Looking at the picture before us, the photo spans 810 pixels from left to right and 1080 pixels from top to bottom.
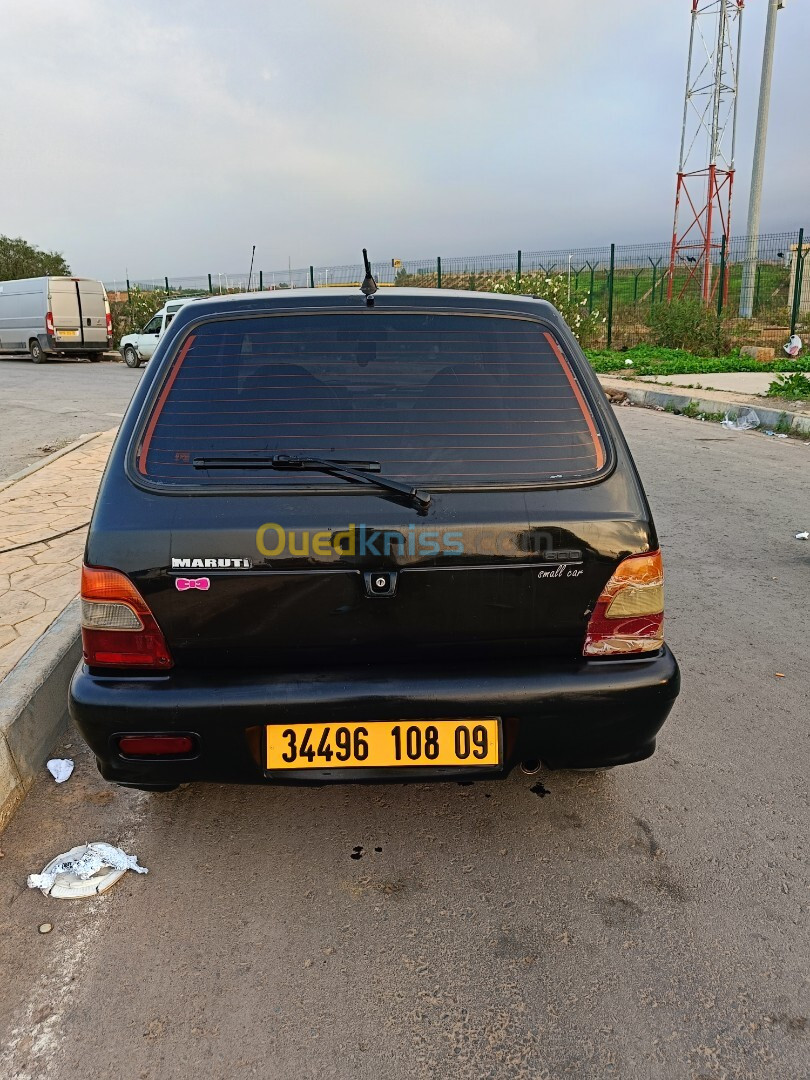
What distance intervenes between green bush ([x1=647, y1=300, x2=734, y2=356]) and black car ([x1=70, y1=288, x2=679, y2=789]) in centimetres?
1698

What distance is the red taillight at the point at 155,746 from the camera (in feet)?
7.57

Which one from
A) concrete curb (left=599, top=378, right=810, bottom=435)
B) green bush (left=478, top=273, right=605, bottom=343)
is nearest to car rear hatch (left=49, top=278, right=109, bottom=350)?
green bush (left=478, top=273, right=605, bottom=343)

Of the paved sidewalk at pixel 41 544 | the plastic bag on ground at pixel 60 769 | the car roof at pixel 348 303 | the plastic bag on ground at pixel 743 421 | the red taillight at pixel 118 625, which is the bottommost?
the plastic bag on ground at pixel 60 769

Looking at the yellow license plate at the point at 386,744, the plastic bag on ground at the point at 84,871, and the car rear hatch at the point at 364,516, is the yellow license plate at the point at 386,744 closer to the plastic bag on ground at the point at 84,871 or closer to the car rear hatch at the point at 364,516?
the car rear hatch at the point at 364,516

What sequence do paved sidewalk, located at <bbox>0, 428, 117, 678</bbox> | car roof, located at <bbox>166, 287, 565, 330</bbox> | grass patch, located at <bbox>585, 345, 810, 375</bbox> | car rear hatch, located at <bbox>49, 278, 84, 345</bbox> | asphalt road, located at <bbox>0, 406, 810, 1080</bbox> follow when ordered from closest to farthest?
1. asphalt road, located at <bbox>0, 406, 810, 1080</bbox>
2. car roof, located at <bbox>166, 287, 565, 330</bbox>
3. paved sidewalk, located at <bbox>0, 428, 117, 678</bbox>
4. grass patch, located at <bbox>585, 345, 810, 375</bbox>
5. car rear hatch, located at <bbox>49, 278, 84, 345</bbox>

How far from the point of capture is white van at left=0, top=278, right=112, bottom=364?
22.5 m

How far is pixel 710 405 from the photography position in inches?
463

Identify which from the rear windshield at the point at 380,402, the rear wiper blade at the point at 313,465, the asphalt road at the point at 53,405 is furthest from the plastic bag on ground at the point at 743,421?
the rear wiper blade at the point at 313,465

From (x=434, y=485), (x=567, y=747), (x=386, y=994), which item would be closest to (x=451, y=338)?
(x=434, y=485)

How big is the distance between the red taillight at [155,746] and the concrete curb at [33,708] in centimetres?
84

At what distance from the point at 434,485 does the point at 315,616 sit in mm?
497

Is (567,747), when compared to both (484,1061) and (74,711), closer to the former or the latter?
(484,1061)

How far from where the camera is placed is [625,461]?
251 cm

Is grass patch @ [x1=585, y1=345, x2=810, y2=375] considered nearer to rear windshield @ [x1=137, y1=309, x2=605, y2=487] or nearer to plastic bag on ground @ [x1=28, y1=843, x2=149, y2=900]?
rear windshield @ [x1=137, y1=309, x2=605, y2=487]
